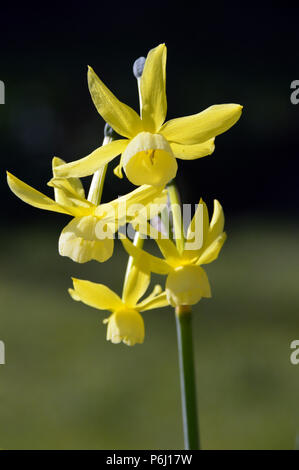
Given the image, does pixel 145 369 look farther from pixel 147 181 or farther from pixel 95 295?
pixel 147 181

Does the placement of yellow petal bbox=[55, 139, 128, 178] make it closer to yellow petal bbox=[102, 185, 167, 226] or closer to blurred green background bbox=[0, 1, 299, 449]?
yellow petal bbox=[102, 185, 167, 226]

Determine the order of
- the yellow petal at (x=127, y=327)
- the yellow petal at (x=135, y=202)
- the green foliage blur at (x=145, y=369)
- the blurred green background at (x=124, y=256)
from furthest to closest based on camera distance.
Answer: the blurred green background at (x=124, y=256) < the green foliage blur at (x=145, y=369) < the yellow petal at (x=127, y=327) < the yellow petal at (x=135, y=202)

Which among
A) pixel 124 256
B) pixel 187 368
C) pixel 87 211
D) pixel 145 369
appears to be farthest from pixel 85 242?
pixel 124 256

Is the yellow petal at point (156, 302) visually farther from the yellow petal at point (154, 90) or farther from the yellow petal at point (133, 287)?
the yellow petal at point (154, 90)

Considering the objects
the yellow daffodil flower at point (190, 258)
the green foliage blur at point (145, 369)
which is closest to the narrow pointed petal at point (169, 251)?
the yellow daffodil flower at point (190, 258)

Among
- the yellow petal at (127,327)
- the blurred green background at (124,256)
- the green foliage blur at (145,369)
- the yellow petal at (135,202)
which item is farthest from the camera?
the blurred green background at (124,256)

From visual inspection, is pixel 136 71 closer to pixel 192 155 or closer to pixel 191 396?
pixel 192 155

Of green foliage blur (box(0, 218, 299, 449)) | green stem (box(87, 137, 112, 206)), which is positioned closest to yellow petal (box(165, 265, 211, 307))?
green stem (box(87, 137, 112, 206))
